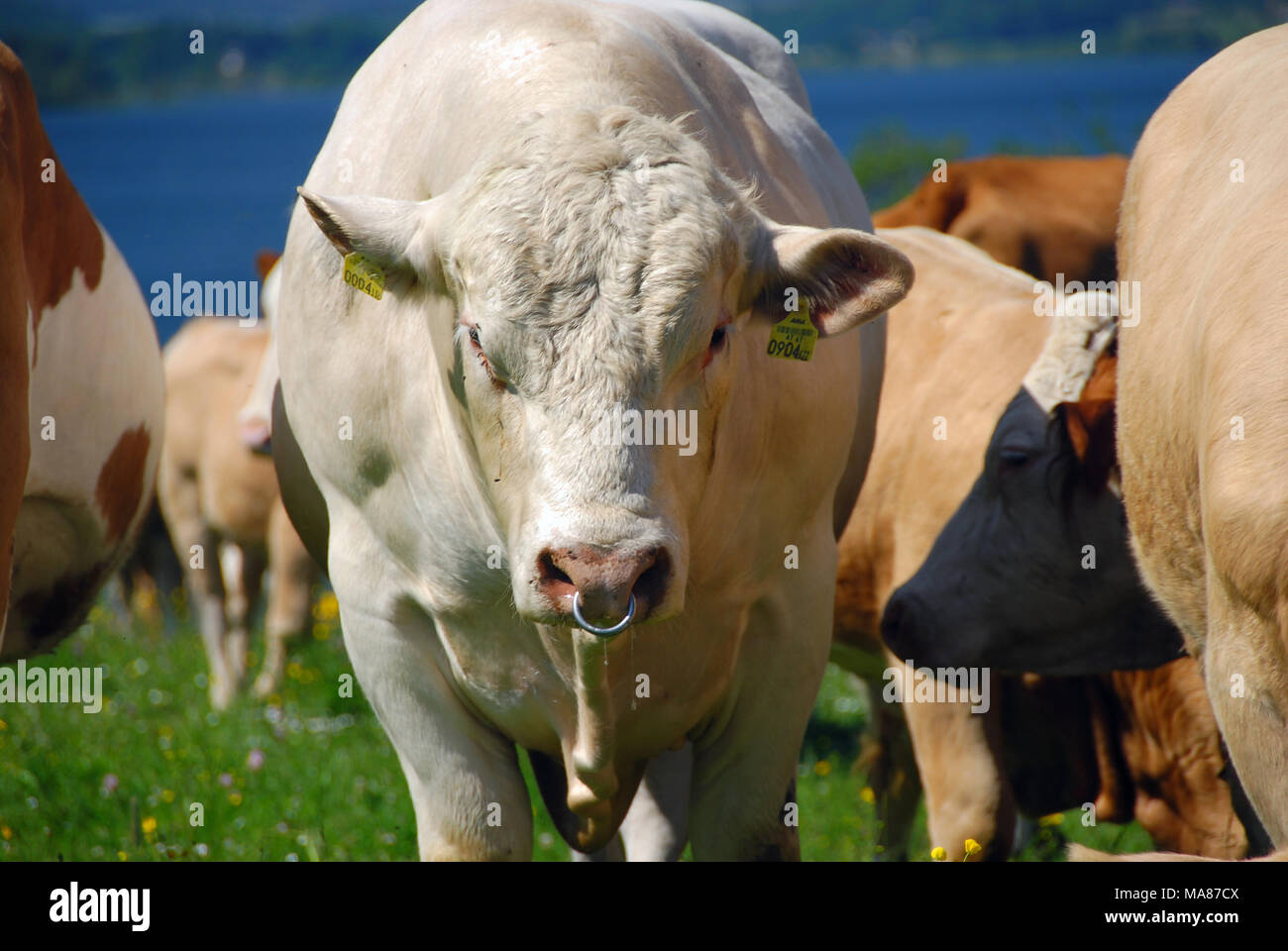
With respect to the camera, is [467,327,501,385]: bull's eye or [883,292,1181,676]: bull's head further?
[883,292,1181,676]: bull's head

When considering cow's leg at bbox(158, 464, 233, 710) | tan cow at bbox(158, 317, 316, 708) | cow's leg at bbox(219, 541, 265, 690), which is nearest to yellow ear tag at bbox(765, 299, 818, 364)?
tan cow at bbox(158, 317, 316, 708)

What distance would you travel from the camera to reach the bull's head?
15.4ft

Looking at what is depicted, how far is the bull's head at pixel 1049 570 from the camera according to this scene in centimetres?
468

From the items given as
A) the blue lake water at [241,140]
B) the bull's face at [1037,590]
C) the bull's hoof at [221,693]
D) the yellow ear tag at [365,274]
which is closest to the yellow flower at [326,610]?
the bull's hoof at [221,693]

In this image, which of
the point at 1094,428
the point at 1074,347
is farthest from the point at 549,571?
the point at 1074,347

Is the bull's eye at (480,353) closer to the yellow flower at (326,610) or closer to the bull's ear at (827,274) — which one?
the bull's ear at (827,274)

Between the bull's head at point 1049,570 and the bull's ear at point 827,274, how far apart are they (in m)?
1.67

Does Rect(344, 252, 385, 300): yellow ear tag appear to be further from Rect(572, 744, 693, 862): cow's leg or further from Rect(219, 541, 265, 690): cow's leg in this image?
Rect(219, 541, 265, 690): cow's leg

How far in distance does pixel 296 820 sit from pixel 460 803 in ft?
6.33

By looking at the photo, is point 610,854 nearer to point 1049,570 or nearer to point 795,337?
point 1049,570

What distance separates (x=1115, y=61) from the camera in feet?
107

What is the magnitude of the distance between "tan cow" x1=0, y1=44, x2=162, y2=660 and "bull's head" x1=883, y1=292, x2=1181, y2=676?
2.30m
